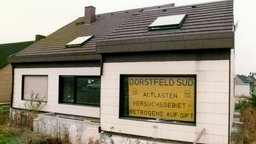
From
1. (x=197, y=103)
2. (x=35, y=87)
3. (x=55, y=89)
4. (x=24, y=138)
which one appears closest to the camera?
(x=197, y=103)

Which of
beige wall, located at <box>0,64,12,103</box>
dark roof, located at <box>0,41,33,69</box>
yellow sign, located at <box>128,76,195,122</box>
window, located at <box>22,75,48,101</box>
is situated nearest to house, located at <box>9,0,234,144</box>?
yellow sign, located at <box>128,76,195,122</box>

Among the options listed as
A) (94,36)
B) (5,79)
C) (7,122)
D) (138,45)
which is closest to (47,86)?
(7,122)

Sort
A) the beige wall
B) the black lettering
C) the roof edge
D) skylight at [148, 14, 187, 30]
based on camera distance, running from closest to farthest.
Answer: the roof edge, the black lettering, skylight at [148, 14, 187, 30], the beige wall

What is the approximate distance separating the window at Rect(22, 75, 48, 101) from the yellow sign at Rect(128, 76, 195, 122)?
21.1 ft

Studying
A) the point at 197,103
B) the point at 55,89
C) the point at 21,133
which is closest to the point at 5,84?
the point at 55,89

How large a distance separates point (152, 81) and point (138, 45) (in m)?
1.19

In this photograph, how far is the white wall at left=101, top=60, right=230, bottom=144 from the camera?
21.8ft

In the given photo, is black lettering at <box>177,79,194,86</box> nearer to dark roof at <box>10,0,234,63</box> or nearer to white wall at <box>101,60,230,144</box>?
white wall at <box>101,60,230,144</box>

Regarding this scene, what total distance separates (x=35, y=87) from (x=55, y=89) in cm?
184

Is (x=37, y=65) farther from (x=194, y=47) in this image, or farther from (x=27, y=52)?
(x=194, y=47)

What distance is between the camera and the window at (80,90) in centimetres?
1095

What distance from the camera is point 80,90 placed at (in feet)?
A: 37.8

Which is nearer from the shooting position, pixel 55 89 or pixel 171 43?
pixel 171 43

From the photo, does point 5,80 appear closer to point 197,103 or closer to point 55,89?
point 55,89
